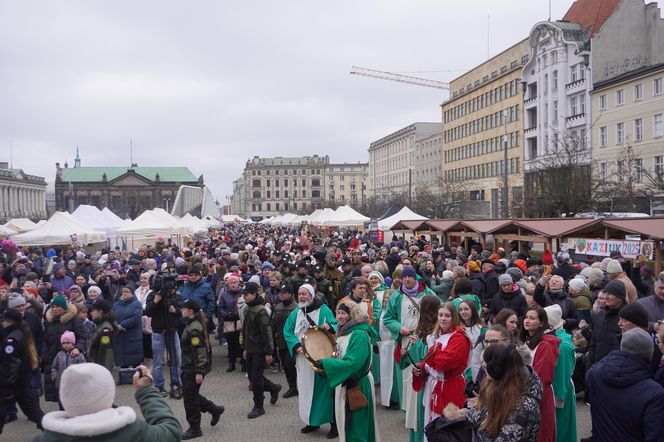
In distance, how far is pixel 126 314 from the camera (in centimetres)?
1034

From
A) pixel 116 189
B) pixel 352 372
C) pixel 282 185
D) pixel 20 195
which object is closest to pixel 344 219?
pixel 352 372

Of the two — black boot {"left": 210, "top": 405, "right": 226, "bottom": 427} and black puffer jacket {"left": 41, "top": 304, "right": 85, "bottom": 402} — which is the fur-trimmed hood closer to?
black boot {"left": 210, "top": 405, "right": 226, "bottom": 427}

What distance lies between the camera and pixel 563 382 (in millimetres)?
5969

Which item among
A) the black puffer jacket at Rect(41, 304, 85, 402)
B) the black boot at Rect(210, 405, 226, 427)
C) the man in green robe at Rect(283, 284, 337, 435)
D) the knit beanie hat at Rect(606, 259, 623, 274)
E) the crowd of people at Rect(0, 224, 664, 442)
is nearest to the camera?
the crowd of people at Rect(0, 224, 664, 442)

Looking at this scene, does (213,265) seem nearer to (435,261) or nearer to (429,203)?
(435,261)

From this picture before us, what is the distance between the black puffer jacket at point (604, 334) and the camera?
6.79 m

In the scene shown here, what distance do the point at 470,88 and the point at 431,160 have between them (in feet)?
67.7

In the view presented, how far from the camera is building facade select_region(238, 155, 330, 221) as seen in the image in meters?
167

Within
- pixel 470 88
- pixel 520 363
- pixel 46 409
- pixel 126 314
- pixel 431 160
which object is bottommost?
pixel 46 409

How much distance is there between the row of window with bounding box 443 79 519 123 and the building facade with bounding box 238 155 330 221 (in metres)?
83.9

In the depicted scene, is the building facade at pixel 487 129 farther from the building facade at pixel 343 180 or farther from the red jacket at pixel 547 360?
the building facade at pixel 343 180

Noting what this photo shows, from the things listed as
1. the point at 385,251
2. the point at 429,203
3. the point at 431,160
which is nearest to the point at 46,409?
the point at 385,251

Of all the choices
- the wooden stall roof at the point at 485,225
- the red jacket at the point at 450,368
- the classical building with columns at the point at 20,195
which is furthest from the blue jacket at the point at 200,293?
the classical building with columns at the point at 20,195

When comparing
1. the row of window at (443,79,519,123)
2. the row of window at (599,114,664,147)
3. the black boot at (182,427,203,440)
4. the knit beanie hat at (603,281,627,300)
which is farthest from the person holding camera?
the row of window at (443,79,519,123)
